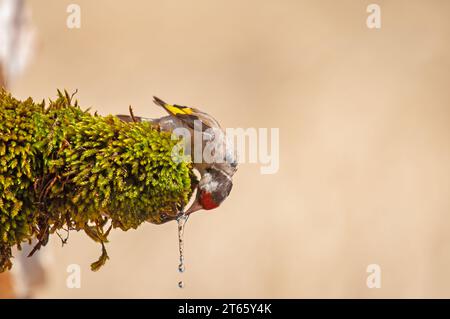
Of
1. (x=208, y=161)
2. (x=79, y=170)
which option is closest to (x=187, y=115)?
(x=208, y=161)

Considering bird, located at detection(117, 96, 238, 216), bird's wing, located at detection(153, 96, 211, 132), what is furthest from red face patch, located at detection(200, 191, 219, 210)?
bird's wing, located at detection(153, 96, 211, 132)

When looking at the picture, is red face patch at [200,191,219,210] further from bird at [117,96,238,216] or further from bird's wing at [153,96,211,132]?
bird's wing at [153,96,211,132]

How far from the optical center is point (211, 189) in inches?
38.1

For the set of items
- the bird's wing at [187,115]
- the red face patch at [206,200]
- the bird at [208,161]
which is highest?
the bird's wing at [187,115]

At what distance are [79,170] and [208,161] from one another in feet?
0.68

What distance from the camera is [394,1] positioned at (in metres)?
2.67

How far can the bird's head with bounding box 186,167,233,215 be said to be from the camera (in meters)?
0.97

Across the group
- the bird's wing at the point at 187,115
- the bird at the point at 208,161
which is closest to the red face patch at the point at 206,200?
the bird at the point at 208,161

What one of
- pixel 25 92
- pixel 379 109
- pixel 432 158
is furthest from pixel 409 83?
pixel 25 92

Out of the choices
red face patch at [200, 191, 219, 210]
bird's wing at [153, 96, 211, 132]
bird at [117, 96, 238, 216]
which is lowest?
red face patch at [200, 191, 219, 210]

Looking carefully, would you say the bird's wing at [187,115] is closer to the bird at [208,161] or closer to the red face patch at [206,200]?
the bird at [208,161]

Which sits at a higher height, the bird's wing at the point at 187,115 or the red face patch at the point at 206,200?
the bird's wing at the point at 187,115

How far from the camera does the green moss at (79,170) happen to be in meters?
0.91

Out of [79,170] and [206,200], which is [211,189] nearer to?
[206,200]
